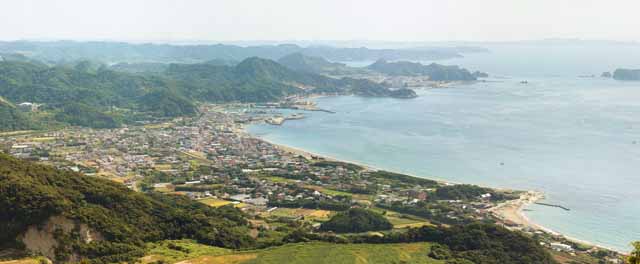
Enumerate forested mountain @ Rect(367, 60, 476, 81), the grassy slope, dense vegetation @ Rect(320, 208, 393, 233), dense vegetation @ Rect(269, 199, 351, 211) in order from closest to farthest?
the grassy slope
dense vegetation @ Rect(320, 208, 393, 233)
dense vegetation @ Rect(269, 199, 351, 211)
forested mountain @ Rect(367, 60, 476, 81)

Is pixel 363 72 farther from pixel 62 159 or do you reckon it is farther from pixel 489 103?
pixel 62 159

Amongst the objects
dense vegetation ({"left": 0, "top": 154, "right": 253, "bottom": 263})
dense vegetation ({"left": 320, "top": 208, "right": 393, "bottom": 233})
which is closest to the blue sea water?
dense vegetation ({"left": 320, "top": 208, "right": 393, "bottom": 233})

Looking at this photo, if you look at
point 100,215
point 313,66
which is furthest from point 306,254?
point 313,66

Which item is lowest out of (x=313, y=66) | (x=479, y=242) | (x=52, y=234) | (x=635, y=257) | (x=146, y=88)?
(x=479, y=242)

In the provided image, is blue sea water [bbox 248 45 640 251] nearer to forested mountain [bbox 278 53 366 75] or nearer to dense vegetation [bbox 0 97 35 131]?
dense vegetation [bbox 0 97 35 131]

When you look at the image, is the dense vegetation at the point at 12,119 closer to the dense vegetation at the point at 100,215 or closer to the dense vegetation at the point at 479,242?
the dense vegetation at the point at 100,215

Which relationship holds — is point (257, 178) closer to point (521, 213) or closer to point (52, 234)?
point (521, 213)

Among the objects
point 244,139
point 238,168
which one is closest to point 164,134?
point 244,139
